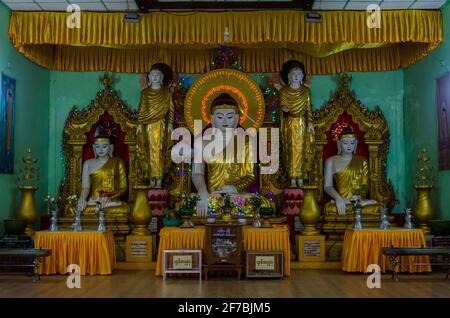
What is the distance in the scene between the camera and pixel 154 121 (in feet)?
30.4

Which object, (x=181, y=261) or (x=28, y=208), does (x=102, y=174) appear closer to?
(x=28, y=208)

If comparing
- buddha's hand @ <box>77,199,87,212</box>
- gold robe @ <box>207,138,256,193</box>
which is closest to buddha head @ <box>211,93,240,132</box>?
gold robe @ <box>207,138,256,193</box>

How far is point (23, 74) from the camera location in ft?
28.9

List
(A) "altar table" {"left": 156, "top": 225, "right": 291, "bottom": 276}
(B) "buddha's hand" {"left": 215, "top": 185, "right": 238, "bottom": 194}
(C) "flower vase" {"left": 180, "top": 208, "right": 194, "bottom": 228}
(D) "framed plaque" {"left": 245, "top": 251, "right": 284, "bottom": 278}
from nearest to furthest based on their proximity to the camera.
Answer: (D) "framed plaque" {"left": 245, "top": 251, "right": 284, "bottom": 278} → (A) "altar table" {"left": 156, "top": 225, "right": 291, "bottom": 276} → (C) "flower vase" {"left": 180, "top": 208, "right": 194, "bottom": 228} → (B) "buddha's hand" {"left": 215, "top": 185, "right": 238, "bottom": 194}

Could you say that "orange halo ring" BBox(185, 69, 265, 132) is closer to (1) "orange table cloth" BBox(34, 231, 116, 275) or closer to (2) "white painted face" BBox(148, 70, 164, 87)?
(2) "white painted face" BBox(148, 70, 164, 87)

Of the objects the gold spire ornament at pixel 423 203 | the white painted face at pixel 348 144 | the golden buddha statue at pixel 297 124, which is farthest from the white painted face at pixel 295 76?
the gold spire ornament at pixel 423 203

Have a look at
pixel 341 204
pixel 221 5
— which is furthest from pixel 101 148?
pixel 341 204

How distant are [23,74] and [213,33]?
A: 272cm

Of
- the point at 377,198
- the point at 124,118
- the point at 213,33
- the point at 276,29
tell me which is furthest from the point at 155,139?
the point at 377,198

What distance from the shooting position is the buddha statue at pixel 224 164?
9266mm

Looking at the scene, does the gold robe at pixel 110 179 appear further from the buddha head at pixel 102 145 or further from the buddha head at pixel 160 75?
the buddha head at pixel 160 75

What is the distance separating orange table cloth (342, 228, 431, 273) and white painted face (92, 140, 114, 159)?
3.87 metres

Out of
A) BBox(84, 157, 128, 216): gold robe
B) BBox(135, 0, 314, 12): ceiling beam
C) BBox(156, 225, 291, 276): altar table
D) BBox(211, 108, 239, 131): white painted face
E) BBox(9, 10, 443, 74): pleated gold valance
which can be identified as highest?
BBox(135, 0, 314, 12): ceiling beam

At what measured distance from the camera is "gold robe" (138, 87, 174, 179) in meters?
9.25
